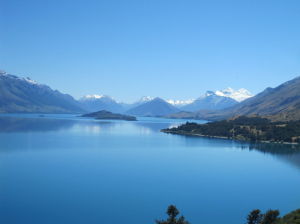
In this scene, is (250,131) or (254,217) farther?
(250,131)

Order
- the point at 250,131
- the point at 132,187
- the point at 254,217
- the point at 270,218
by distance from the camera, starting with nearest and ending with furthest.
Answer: the point at 254,217 → the point at 270,218 → the point at 132,187 → the point at 250,131

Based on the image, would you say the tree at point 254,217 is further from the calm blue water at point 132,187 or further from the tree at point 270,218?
the calm blue water at point 132,187

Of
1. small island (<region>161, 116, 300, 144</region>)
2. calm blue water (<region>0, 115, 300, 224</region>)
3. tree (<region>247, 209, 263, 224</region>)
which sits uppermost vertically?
small island (<region>161, 116, 300, 144</region>)

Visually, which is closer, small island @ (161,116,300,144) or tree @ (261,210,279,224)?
tree @ (261,210,279,224)

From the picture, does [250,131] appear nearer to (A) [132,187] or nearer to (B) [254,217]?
(A) [132,187]

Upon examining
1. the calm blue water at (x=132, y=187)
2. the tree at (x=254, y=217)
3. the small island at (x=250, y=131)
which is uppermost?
the small island at (x=250, y=131)

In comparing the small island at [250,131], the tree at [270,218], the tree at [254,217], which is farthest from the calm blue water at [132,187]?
the small island at [250,131]

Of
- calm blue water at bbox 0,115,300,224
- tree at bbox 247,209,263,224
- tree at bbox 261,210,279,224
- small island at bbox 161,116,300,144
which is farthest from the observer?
small island at bbox 161,116,300,144

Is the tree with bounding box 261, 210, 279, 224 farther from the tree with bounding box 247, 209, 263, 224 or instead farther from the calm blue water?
the calm blue water

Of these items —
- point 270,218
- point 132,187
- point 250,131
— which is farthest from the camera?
point 250,131

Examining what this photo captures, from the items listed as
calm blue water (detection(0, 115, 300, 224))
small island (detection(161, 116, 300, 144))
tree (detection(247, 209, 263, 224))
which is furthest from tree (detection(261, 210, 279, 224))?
small island (detection(161, 116, 300, 144))

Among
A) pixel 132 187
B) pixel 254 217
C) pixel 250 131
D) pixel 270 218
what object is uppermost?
pixel 250 131

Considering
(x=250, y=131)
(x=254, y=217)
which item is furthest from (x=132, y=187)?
(x=250, y=131)

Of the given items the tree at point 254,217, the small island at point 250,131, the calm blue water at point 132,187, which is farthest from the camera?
the small island at point 250,131
